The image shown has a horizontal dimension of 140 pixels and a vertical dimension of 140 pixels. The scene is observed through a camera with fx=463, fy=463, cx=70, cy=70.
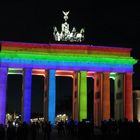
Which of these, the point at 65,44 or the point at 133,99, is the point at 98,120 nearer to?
the point at 133,99

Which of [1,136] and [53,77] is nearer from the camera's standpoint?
[1,136]

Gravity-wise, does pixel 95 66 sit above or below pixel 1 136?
above

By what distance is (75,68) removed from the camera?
80.1 metres

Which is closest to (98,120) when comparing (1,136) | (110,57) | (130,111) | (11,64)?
(130,111)

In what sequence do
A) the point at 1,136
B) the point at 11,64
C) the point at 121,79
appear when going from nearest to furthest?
the point at 1,136 → the point at 11,64 → the point at 121,79

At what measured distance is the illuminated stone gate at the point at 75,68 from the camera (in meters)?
77.6

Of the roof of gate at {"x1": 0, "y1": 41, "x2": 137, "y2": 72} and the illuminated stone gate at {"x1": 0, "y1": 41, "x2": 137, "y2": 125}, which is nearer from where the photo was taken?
the illuminated stone gate at {"x1": 0, "y1": 41, "x2": 137, "y2": 125}

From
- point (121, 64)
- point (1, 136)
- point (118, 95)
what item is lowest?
point (1, 136)

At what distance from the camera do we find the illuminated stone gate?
77.6m

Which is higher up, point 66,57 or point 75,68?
point 66,57

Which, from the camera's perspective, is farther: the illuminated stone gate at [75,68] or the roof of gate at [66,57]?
the roof of gate at [66,57]

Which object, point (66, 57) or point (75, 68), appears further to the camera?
point (75, 68)

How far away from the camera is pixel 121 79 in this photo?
8331 cm

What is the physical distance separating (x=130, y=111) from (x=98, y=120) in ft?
19.3
